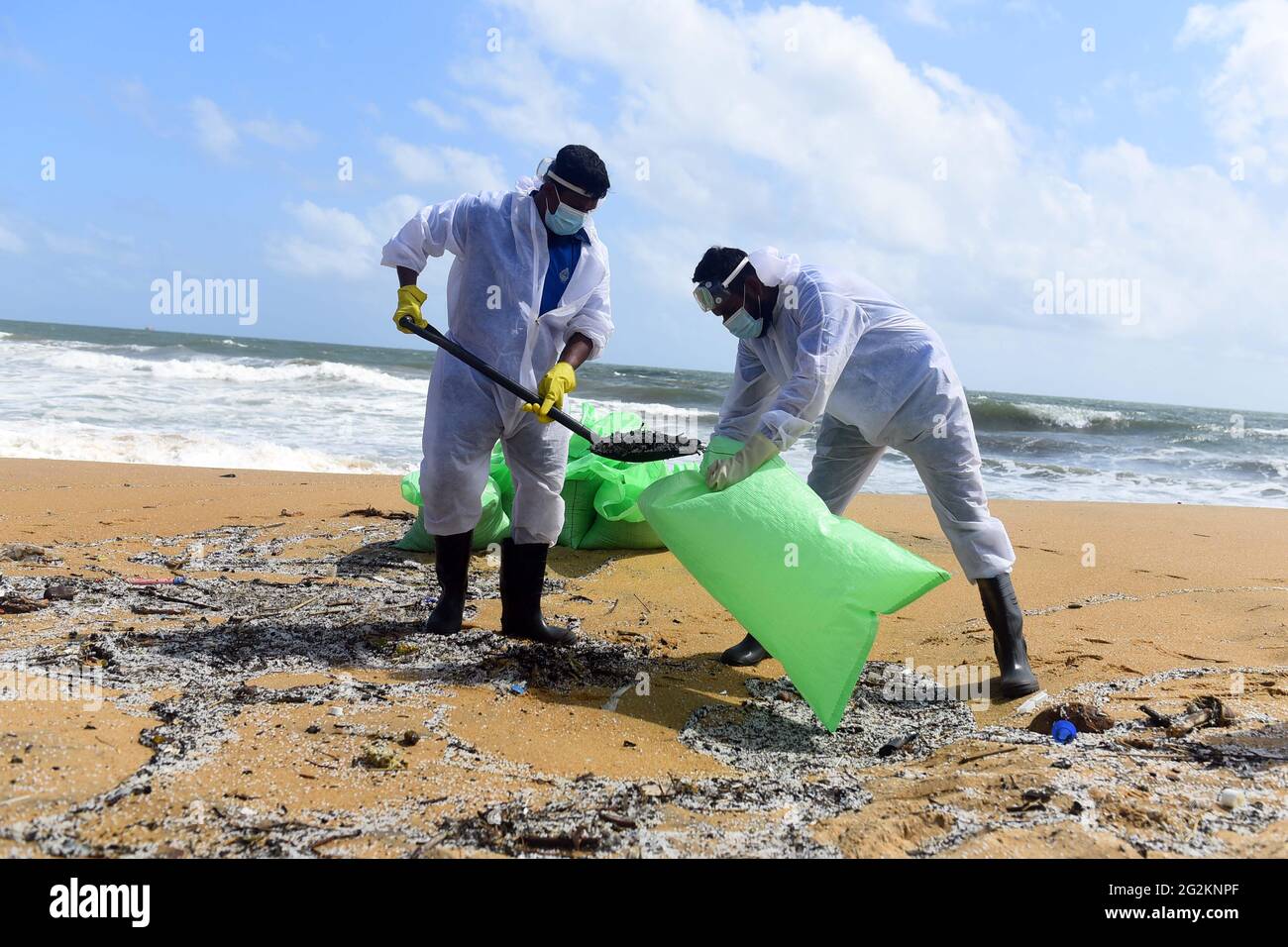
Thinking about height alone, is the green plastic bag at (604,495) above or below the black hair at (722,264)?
below

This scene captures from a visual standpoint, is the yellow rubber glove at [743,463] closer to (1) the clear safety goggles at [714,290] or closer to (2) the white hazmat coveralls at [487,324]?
(1) the clear safety goggles at [714,290]

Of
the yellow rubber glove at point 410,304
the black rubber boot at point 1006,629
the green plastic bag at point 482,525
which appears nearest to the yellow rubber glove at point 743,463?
the black rubber boot at point 1006,629

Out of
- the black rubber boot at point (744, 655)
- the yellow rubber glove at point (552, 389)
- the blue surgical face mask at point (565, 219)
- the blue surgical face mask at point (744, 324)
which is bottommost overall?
the black rubber boot at point (744, 655)

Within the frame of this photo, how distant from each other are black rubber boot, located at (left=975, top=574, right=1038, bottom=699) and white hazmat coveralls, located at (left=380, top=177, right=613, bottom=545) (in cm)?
148

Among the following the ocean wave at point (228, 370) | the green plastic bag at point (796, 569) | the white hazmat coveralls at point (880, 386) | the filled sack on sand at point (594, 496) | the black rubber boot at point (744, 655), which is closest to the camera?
the green plastic bag at point (796, 569)

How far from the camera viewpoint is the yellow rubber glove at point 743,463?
2.66 meters

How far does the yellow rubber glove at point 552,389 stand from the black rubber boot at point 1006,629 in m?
1.41

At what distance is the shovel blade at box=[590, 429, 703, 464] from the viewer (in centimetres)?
316

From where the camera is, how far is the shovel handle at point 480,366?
2.81 m

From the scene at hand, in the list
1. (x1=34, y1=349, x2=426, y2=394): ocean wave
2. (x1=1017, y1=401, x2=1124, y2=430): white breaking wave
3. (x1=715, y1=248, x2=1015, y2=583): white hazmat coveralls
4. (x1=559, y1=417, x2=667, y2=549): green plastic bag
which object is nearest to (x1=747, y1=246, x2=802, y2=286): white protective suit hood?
(x1=715, y1=248, x2=1015, y2=583): white hazmat coveralls

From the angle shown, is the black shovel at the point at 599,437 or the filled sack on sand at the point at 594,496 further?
the filled sack on sand at the point at 594,496

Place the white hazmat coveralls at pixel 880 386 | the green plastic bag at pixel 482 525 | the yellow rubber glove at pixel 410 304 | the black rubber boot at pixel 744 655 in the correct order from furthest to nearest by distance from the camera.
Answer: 1. the green plastic bag at pixel 482 525
2. the black rubber boot at pixel 744 655
3. the yellow rubber glove at pixel 410 304
4. the white hazmat coveralls at pixel 880 386

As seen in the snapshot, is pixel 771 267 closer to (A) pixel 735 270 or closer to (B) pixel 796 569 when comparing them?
(A) pixel 735 270

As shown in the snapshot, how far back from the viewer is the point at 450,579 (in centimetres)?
312
